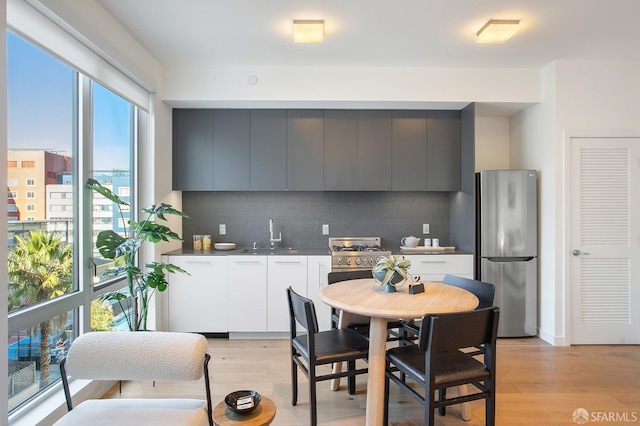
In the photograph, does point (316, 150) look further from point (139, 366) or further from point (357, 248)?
point (139, 366)

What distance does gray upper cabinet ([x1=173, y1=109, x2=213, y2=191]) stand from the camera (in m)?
4.11

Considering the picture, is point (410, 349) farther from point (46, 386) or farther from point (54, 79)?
point (54, 79)

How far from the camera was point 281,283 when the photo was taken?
12.6 feet

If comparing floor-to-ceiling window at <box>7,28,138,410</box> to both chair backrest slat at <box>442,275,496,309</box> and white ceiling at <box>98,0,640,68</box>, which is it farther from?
chair backrest slat at <box>442,275,496,309</box>

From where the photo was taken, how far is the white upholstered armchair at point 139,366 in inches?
63.5

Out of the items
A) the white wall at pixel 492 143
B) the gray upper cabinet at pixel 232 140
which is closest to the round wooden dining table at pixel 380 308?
→ the gray upper cabinet at pixel 232 140

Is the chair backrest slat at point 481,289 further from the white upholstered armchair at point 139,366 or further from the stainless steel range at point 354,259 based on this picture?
the white upholstered armchair at point 139,366

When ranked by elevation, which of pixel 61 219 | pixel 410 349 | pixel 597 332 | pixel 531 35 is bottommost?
pixel 597 332

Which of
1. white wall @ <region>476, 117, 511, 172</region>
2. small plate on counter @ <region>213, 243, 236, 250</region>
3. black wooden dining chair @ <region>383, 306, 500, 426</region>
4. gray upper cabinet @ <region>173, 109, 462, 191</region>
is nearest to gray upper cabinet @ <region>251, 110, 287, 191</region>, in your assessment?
gray upper cabinet @ <region>173, 109, 462, 191</region>

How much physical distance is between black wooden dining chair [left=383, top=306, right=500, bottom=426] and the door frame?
218cm

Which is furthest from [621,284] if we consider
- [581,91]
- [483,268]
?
[581,91]

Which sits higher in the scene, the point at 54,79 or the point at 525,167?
the point at 54,79

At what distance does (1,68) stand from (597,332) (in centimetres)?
496

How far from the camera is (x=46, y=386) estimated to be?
234 centimetres
